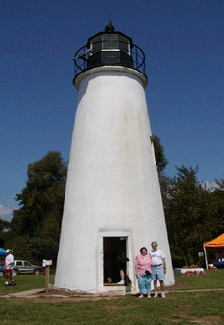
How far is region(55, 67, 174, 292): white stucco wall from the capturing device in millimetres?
9383

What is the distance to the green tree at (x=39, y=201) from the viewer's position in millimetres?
31547

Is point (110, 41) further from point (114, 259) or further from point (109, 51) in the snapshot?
point (114, 259)

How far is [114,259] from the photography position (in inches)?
471

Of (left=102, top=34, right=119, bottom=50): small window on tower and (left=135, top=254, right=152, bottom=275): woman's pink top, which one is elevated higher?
(left=102, top=34, right=119, bottom=50): small window on tower

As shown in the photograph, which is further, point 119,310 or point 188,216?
point 188,216

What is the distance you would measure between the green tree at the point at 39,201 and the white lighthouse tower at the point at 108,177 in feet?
69.3

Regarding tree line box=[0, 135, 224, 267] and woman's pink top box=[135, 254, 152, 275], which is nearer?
woman's pink top box=[135, 254, 152, 275]

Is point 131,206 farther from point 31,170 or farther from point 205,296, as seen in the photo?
point 31,170

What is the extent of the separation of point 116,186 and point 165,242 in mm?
2789

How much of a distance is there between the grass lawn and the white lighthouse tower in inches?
67.0

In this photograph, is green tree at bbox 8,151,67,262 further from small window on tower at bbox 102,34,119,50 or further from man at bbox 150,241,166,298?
Answer: man at bbox 150,241,166,298

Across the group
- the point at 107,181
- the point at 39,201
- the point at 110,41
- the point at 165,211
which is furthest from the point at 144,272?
the point at 39,201

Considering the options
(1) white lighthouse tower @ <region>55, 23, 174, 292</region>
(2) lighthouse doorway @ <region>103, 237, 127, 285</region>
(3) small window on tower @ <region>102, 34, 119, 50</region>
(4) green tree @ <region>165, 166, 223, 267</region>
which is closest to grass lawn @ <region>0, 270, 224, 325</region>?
(1) white lighthouse tower @ <region>55, 23, 174, 292</region>

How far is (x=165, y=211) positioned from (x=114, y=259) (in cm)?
1250
